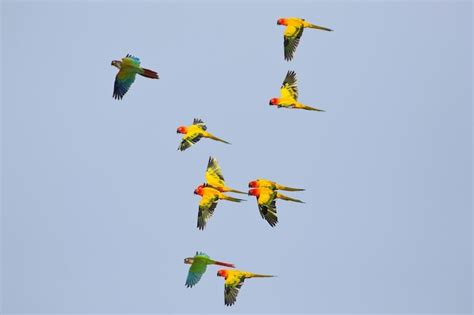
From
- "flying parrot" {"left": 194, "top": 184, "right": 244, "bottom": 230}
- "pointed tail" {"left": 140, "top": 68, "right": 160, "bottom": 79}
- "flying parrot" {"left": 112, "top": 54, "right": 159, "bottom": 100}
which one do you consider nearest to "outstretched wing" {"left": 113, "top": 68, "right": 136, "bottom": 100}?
"flying parrot" {"left": 112, "top": 54, "right": 159, "bottom": 100}

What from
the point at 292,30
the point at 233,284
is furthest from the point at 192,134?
the point at 233,284

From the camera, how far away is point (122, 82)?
2004 inches

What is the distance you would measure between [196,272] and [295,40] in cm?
949

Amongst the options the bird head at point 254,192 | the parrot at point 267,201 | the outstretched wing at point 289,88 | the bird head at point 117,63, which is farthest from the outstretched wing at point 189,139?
the bird head at point 117,63

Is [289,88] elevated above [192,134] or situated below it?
above

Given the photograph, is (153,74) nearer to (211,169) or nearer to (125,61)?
(125,61)

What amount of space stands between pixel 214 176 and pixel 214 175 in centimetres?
5

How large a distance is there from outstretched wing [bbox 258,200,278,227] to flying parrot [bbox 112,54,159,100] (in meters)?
6.36

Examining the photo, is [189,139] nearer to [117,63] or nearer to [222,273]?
[117,63]

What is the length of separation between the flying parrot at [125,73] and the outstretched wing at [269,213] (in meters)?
6.36

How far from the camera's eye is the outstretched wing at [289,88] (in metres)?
53.6

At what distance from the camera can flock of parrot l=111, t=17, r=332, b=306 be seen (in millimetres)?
50375

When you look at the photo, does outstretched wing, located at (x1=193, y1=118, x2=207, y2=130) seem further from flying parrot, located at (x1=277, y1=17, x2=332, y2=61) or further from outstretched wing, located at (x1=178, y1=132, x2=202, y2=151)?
flying parrot, located at (x1=277, y1=17, x2=332, y2=61)

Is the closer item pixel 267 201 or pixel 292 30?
pixel 267 201
